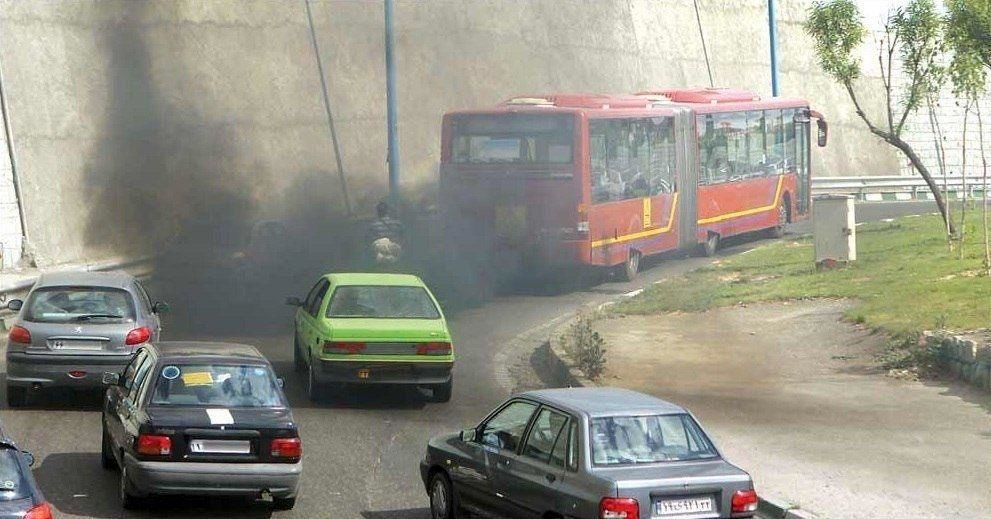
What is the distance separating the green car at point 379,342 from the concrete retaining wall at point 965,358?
20.0 ft

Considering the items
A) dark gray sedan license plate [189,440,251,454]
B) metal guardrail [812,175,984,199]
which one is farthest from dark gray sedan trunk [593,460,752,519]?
metal guardrail [812,175,984,199]

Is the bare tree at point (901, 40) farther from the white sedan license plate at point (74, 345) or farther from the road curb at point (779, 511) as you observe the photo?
the road curb at point (779, 511)

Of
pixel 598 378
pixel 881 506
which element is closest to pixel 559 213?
pixel 598 378

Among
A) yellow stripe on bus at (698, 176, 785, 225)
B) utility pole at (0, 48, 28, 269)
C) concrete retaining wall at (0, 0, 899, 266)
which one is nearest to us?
utility pole at (0, 48, 28, 269)

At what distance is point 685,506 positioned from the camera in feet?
→ 34.6

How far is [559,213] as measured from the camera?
95.6ft

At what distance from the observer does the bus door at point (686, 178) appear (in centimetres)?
3350

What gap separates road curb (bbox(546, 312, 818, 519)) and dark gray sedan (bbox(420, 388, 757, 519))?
174 centimetres

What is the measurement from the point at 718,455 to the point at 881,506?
224 centimetres

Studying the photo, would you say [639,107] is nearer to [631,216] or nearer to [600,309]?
[631,216]

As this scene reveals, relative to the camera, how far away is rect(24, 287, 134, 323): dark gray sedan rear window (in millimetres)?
17312

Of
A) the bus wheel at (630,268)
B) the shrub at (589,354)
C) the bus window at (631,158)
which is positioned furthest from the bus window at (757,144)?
the shrub at (589,354)

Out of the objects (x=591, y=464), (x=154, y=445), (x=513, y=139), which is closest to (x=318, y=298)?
(x=154, y=445)

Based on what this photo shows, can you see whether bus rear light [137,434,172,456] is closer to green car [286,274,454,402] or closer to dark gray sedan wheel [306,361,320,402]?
green car [286,274,454,402]
